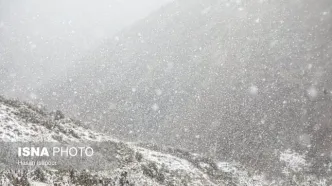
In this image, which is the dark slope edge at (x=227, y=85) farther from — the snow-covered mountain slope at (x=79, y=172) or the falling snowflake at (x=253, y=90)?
the snow-covered mountain slope at (x=79, y=172)

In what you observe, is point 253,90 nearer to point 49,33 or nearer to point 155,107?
point 155,107

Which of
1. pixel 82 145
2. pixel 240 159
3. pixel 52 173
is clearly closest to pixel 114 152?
pixel 82 145

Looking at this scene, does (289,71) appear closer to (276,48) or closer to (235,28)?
(276,48)

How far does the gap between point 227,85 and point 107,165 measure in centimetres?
2079

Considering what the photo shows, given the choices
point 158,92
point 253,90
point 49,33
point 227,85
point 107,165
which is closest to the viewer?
point 107,165

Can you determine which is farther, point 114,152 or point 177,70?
point 177,70

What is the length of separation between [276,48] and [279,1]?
325 inches

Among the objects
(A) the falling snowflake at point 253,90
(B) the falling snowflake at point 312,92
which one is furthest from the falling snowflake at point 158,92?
(B) the falling snowflake at point 312,92

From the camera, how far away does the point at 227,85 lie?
120ft

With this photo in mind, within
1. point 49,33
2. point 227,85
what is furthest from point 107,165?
point 49,33

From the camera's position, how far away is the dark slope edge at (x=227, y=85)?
2969 cm

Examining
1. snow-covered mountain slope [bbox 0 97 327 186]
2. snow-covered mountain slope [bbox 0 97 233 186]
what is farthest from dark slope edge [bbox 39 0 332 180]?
snow-covered mountain slope [bbox 0 97 233 186]

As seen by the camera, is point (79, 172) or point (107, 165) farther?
point (107, 165)

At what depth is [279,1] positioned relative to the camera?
43.0 metres
